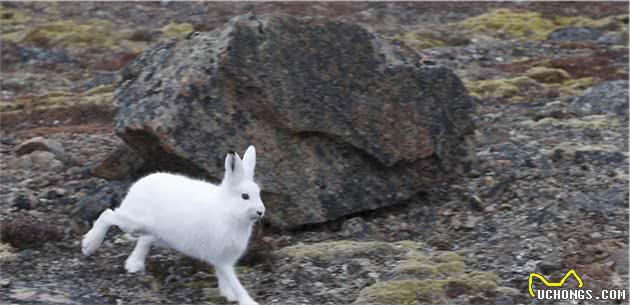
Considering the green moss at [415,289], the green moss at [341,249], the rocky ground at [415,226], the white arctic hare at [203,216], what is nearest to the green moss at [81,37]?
the rocky ground at [415,226]

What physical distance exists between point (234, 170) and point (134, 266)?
86.3 inches

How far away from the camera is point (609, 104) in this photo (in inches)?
862

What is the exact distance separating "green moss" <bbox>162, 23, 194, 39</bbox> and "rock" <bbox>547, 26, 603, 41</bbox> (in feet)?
50.3

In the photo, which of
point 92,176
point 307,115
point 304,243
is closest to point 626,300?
point 304,243

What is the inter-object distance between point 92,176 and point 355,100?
14.8ft

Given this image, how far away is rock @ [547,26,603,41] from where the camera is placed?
38031mm

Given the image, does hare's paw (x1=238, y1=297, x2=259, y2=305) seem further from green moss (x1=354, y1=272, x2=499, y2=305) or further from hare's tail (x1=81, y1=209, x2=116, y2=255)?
hare's tail (x1=81, y1=209, x2=116, y2=255)

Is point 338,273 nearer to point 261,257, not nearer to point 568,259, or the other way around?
point 261,257

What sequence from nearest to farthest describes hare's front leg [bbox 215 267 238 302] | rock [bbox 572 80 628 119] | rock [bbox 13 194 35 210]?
hare's front leg [bbox 215 267 238 302] → rock [bbox 13 194 35 210] → rock [bbox 572 80 628 119]

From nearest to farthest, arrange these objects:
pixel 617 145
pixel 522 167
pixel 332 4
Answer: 1. pixel 522 167
2. pixel 617 145
3. pixel 332 4

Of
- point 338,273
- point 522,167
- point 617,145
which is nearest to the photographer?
point 338,273

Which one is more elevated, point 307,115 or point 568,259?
point 307,115

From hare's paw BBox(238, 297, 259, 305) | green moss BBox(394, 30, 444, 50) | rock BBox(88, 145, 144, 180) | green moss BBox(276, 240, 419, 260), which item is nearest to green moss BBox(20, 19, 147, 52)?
green moss BBox(394, 30, 444, 50)

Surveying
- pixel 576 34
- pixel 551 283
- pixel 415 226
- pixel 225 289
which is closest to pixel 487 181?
pixel 415 226
